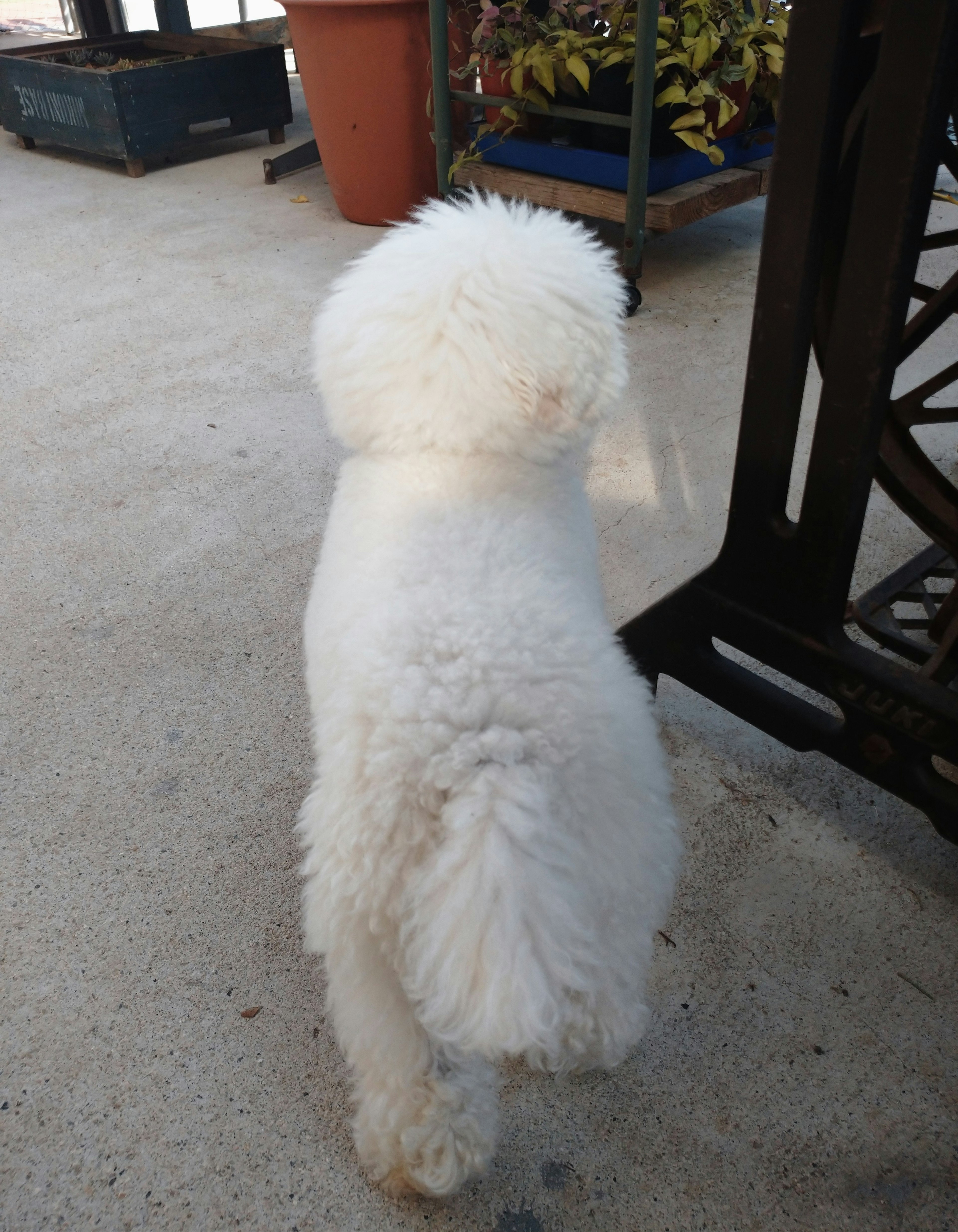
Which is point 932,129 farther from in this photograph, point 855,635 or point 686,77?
point 686,77

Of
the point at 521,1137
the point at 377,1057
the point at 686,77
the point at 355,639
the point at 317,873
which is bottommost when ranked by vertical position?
the point at 521,1137

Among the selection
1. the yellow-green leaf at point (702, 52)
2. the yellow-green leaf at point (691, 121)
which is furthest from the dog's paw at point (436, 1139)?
the yellow-green leaf at point (702, 52)

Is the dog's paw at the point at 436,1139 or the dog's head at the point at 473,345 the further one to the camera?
the dog's head at the point at 473,345

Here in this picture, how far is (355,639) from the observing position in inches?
32.3

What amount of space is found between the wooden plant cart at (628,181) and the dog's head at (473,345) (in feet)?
5.07

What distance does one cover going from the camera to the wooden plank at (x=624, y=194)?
105 inches

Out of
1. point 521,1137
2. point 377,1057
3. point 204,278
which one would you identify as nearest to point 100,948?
point 377,1057

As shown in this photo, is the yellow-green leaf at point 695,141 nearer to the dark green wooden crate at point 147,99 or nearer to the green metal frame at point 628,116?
the green metal frame at point 628,116

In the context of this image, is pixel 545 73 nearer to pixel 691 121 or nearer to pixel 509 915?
pixel 691 121

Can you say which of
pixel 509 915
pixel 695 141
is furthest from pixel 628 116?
pixel 509 915

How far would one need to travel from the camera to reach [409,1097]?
91cm

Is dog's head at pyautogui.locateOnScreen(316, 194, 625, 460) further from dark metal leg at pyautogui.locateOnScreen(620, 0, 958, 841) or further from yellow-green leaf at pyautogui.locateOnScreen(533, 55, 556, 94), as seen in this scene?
yellow-green leaf at pyautogui.locateOnScreen(533, 55, 556, 94)

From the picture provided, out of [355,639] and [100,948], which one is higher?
[355,639]

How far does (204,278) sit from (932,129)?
2.74 m
